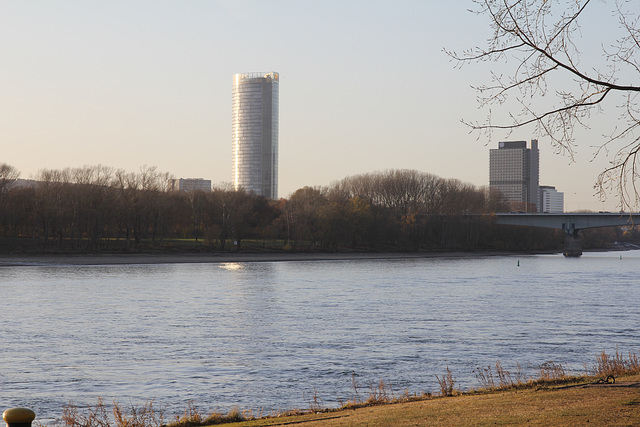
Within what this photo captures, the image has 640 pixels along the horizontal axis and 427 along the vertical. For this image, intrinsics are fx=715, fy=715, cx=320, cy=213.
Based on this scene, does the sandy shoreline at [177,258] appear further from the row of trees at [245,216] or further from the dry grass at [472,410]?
the dry grass at [472,410]

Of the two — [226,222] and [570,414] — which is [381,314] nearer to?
[570,414]

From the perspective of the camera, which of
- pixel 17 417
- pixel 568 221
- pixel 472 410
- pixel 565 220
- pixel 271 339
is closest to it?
pixel 17 417

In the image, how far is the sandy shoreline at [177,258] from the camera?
9106 centimetres

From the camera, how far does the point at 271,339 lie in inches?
1133

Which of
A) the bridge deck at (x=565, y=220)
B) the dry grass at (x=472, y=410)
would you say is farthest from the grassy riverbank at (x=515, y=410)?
the bridge deck at (x=565, y=220)

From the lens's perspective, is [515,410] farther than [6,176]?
No

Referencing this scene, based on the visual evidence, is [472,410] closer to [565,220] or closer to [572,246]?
[565,220]

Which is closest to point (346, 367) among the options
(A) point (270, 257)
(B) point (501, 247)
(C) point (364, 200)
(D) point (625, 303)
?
(D) point (625, 303)

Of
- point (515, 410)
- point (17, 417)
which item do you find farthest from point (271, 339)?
point (17, 417)

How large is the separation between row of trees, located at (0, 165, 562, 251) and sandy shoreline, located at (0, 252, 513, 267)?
180 inches

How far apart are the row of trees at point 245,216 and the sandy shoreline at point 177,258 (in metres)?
4.57

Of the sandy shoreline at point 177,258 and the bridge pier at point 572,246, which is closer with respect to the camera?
the sandy shoreline at point 177,258

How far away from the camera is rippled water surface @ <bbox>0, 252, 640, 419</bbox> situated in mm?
19375

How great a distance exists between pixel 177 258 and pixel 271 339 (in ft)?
263
